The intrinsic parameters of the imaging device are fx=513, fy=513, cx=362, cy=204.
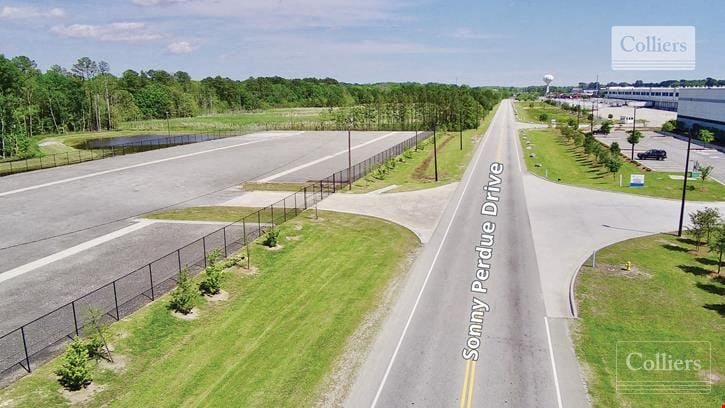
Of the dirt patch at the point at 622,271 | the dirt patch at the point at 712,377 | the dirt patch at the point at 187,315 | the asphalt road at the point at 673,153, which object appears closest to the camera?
the dirt patch at the point at 712,377

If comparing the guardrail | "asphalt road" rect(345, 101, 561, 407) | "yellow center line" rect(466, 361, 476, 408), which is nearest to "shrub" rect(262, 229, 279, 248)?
the guardrail

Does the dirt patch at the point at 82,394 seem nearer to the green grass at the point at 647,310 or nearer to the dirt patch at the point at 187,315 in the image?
the dirt patch at the point at 187,315

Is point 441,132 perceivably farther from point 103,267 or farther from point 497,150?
point 103,267

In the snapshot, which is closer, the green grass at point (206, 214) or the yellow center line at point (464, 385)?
the yellow center line at point (464, 385)

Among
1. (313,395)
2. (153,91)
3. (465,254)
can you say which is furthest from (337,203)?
(153,91)

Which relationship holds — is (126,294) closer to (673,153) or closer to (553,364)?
(553,364)

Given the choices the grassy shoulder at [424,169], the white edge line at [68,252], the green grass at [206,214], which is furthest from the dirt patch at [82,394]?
the grassy shoulder at [424,169]

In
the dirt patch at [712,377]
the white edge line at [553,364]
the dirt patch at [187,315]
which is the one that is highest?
the dirt patch at [187,315]
